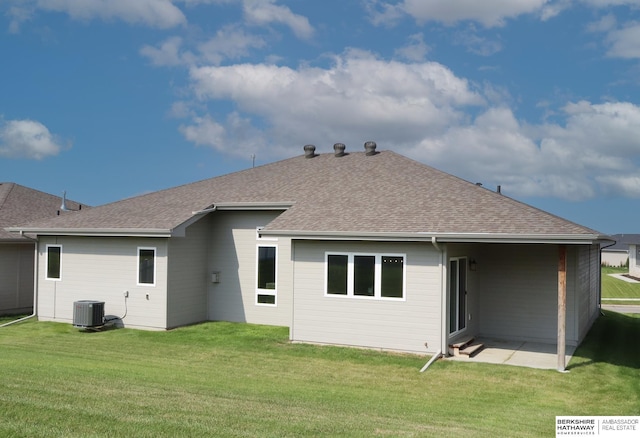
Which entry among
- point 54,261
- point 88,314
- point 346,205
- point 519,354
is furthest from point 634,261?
point 54,261

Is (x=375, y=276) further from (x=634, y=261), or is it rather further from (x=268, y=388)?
(x=634, y=261)

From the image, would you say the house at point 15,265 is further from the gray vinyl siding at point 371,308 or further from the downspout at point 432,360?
the downspout at point 432,360

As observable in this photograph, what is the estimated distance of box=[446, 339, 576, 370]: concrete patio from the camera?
40.4 feet

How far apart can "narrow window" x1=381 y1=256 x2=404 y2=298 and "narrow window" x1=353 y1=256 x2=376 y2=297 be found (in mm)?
279

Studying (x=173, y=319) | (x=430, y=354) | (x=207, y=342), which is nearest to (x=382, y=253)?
(x=430, y=354)

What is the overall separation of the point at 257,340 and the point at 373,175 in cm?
631

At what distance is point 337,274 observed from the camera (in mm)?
13828

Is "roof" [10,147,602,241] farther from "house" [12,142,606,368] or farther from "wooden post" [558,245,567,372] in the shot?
"wooden post" [558,245,567,372]

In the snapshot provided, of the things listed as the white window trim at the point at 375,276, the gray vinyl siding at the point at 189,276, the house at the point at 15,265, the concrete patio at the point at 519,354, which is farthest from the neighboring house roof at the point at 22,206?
the concrete patio at the point at 519,354

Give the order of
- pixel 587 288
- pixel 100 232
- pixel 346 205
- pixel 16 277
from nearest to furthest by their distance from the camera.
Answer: pixel 346 205
pixel 100 232
pixel 587 288
pixel 16 277

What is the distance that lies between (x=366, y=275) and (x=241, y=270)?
493 cm

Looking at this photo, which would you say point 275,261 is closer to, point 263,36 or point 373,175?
point 373,175

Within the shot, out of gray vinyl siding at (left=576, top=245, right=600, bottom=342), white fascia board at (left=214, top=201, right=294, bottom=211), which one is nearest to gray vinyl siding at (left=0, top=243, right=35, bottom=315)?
white fascia board at (left=214, top=201, right=294, bottom=211)

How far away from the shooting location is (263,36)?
17453mm
